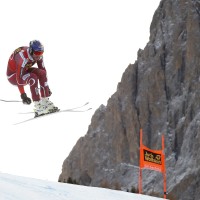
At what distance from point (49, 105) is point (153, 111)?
89.8 metres

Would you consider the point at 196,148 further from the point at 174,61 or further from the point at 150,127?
Answer: the point at 174,61

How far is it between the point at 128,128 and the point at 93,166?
9.87 m

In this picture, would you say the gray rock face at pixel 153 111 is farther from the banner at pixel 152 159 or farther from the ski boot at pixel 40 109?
the ski boot at pixel 40 109

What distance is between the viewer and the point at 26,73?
13.2 m

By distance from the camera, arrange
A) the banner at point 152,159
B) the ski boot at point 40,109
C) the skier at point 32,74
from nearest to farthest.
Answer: the skier at point 32,74 → the ski boot at point 40,109 → the banner at point 152,159

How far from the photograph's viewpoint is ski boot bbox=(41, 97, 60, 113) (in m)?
13.6

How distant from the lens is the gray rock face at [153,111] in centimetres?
9475

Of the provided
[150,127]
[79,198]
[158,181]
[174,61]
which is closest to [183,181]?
[158,181]

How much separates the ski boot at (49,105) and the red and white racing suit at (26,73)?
136 millimetres

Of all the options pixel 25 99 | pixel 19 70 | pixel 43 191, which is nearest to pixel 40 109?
pixel 25 99

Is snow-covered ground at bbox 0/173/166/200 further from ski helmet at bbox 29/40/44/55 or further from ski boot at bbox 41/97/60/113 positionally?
ski helmet at bbox 29/40/44/55

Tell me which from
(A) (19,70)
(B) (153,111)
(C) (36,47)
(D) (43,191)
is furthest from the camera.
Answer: (B) (153,111)

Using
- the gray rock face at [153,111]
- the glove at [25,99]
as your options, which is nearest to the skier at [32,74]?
the glove at [25,99]

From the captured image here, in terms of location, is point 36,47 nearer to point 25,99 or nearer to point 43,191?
point 25,99
